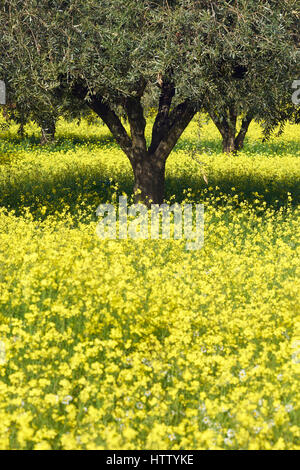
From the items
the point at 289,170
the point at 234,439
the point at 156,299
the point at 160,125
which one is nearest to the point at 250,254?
the point at 156,299

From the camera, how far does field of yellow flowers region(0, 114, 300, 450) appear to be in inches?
168

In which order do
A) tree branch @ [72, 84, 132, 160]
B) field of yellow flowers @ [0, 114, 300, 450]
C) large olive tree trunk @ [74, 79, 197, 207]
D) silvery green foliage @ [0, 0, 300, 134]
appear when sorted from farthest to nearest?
large olive tree trunk @ [74, 79, 197, 207]
tree branch @ [72, 84, 132, 160]
silvery green foliage @ [0, 0, 300, 134]
field of yellow flowers @ [0, 114, 300, 450]

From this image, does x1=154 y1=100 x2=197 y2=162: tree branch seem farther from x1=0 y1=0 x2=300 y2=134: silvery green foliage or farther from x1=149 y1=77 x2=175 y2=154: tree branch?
x1=0 y1=0 x2=300 y2=134: silvery green foliage

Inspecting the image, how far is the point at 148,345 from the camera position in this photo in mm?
5918

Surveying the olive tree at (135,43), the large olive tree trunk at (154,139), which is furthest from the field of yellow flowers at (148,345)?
the olive tree at (135,43)

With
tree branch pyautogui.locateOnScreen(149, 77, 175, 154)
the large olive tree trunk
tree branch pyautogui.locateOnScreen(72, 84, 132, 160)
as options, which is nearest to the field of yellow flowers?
the large olive tree trunk

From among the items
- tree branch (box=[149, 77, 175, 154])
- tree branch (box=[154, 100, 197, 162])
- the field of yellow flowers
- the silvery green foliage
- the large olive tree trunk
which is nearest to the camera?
the field of yellow flowers

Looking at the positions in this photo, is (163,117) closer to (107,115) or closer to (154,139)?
(154,139)

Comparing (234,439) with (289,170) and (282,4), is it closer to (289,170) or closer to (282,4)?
(282,4)

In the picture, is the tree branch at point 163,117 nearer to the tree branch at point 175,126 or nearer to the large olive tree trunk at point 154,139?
the large olive tree trunk at point 154,139

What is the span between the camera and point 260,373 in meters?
5.20

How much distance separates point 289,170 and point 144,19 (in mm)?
10688

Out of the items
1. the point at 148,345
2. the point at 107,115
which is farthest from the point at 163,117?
the point at 148,345

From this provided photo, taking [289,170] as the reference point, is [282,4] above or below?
above
